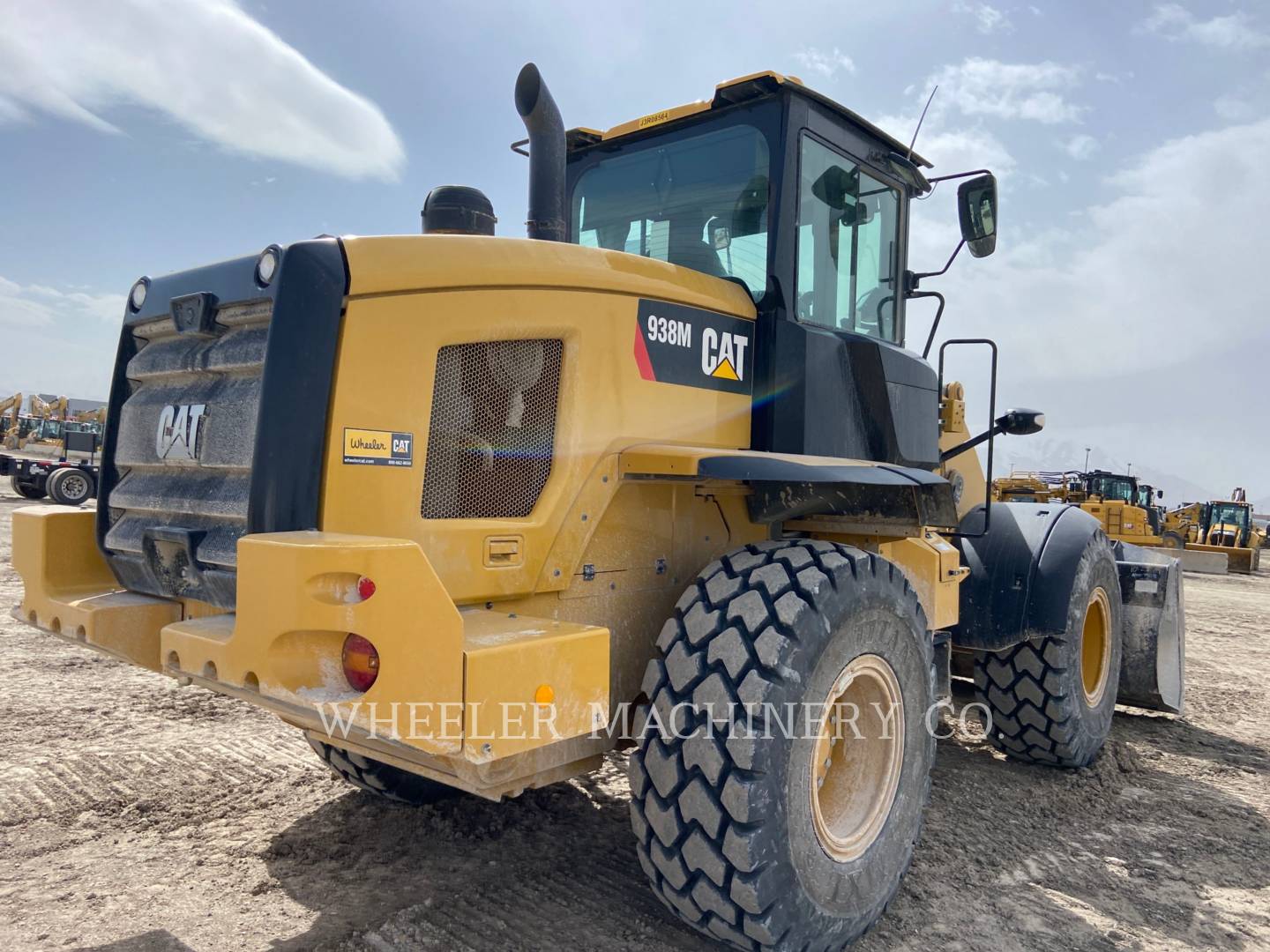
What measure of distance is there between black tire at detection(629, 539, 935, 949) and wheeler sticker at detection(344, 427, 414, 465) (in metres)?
0.91

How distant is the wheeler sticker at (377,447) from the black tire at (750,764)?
2.98 feet

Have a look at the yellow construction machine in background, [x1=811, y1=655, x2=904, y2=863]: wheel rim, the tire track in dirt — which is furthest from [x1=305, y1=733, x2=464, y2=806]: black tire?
the yellow construction machine in background

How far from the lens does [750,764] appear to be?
97.8 inches

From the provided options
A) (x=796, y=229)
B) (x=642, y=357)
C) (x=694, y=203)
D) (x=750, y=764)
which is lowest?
(x=750, y=764)

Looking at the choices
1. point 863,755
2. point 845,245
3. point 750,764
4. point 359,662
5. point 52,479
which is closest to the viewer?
point 359,662

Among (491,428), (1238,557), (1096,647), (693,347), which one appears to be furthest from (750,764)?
(1238,557)

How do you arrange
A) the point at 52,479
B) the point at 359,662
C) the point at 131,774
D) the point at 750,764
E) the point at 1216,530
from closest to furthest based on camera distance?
the point at 359,662 < the point at 750,764 < the point at 131,774 < the point at 52,479 < the point at 1216,530

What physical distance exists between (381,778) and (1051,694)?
323 cm

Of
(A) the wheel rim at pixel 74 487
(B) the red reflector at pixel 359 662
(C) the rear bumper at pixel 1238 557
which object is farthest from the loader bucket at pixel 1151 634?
(A) the wheel rim at pixel 74 487

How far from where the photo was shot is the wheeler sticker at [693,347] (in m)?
3.03

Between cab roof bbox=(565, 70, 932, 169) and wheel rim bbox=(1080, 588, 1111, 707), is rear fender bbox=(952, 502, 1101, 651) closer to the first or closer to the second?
wheel rim bbox=(1080, 588, 1111, 707)

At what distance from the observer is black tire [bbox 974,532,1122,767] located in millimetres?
4668

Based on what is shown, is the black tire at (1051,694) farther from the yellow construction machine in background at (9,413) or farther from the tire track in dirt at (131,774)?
the yellow construction machine in background at (9,413)

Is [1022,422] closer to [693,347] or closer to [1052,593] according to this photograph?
[1052,593]
